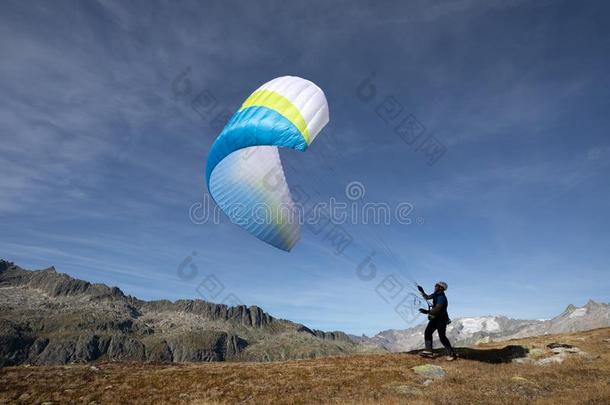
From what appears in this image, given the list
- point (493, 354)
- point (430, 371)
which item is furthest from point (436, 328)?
point (493, 354)

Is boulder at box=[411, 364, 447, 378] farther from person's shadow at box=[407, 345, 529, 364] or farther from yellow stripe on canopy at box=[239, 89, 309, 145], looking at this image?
yellow stripe on canopy at box=[239, 89, 309, 145]

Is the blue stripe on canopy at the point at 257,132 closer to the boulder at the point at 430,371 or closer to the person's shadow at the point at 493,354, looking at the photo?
the boulder at the point at 430,371

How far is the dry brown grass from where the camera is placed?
1409 centimetres

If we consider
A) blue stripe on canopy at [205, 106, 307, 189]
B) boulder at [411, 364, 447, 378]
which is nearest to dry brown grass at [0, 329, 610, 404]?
boulder at [411, 364, 447, 378]

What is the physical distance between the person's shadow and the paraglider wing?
10.6 metres

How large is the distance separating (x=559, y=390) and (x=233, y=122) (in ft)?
57.1

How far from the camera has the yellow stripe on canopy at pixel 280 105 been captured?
18.5 metres

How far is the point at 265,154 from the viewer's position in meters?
23.1

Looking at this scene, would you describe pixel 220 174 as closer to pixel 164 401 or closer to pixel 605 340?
pixel 164 401

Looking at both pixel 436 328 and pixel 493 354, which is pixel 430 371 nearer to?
pixel 436 328

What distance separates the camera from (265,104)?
19562 millimetres

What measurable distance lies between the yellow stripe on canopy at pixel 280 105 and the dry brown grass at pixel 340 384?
Result: 10.5 meters

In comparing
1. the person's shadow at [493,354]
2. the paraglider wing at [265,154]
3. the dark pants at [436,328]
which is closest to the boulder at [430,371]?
the dark pants at [436,328]

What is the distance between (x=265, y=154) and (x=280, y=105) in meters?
4.48
